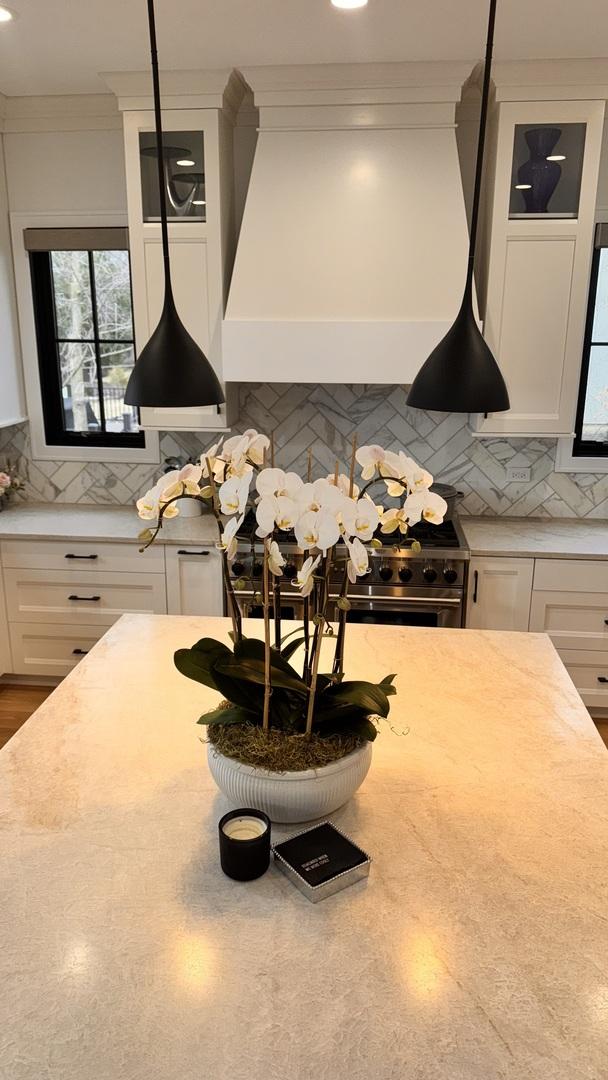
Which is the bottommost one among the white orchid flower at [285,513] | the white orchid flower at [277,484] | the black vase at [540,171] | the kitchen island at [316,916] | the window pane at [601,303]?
the kitchen island at [316,916]

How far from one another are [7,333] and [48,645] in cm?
153

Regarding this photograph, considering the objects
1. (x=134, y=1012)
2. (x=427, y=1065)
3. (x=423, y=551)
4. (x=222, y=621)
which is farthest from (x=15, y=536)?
(x=427, y=1065)

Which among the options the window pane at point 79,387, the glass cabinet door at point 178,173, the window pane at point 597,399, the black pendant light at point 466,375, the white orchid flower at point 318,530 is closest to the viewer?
the white orchid flower at point 318,530

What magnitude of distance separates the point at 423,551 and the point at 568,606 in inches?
27.7

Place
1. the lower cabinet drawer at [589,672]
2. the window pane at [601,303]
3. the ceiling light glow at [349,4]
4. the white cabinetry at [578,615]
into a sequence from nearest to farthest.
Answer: the ceiling light glow at [349,4] → the white cabinetry at [578,615] → the lower cabinet drawer at [589,672] → the window pane at [601,303]

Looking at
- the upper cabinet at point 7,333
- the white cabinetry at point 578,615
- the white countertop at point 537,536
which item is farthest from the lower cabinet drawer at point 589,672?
the upper cabinet at point 7,333

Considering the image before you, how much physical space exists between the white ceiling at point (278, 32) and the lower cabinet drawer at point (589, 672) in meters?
2.41

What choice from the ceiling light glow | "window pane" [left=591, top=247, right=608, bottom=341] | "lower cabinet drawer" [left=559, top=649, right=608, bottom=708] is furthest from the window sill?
the ceiling light glow

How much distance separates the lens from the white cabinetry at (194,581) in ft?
11.0

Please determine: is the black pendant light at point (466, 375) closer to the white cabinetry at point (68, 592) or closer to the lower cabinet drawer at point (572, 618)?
the lower cabinet drawer at point (572, 618)

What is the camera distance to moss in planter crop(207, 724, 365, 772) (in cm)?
131

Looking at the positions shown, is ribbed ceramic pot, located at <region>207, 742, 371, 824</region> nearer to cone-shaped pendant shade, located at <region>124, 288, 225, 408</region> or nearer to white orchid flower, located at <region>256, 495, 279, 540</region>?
white orchid flower, located at <region>256, 495, 279, 540</region>

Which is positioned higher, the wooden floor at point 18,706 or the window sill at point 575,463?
the window sill at point 575,463

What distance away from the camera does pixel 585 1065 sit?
3.07 feet
